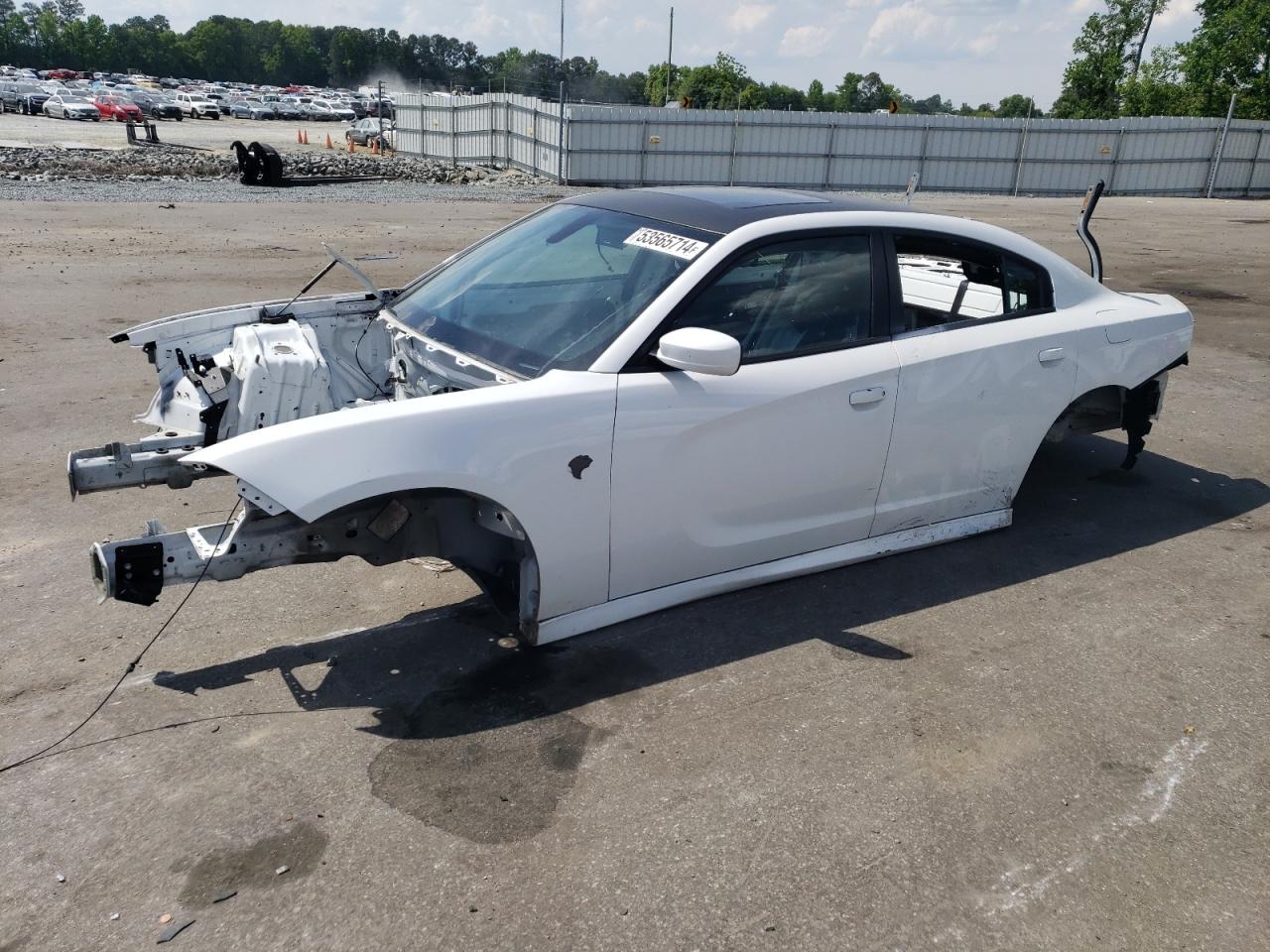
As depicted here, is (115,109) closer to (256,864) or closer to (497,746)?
(497,746)

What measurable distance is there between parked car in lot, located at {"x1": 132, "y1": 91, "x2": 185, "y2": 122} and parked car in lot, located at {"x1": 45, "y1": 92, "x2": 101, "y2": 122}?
4.39 metres

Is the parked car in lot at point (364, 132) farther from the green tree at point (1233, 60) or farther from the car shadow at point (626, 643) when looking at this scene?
the car shadow at point (626, 643)

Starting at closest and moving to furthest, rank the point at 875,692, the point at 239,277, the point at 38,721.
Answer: the point at 38,721 < the point at 875,692 < the point at 239,277

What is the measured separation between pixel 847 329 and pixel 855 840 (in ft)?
7.04

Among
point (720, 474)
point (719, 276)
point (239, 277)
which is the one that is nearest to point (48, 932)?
point (720, 474)

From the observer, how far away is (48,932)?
250 cm

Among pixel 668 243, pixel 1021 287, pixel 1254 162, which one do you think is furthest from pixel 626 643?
pixel 1254 162

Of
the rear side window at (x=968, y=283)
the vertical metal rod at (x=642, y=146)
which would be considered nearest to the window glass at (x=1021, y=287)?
the rear side window at (x=968, y=283)

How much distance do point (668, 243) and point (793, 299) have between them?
569mm

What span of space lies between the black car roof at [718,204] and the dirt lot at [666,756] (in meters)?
1.62

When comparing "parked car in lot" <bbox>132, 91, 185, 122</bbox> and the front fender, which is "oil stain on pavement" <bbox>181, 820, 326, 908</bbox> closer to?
the front fender

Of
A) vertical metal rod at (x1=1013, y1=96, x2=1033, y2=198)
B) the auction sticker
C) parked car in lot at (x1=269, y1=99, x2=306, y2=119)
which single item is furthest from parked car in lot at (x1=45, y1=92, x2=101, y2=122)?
the auction sticker

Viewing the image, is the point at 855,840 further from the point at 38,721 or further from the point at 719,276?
the point at 38,721

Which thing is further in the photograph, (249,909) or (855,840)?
(855,840)
